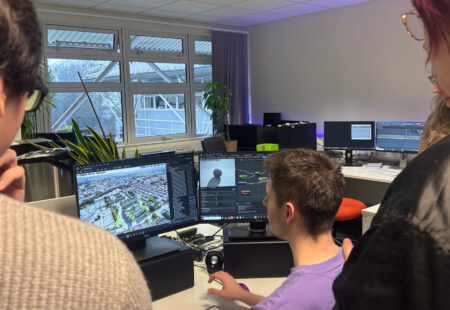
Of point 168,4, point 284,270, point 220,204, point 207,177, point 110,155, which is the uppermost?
point 168,4

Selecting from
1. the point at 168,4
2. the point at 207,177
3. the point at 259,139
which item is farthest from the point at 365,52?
the point at 207,177

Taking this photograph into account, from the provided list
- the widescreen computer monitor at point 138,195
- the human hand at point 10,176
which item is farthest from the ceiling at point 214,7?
the human hand at point 10,176

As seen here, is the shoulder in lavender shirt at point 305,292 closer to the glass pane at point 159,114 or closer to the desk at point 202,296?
the desk at point 202,296

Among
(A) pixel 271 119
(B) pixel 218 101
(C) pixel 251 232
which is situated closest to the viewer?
(C) pixel 251 232

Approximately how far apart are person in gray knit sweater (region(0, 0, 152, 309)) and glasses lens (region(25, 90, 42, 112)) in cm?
2

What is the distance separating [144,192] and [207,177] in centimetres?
33

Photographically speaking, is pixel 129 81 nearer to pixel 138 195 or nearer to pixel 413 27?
pixel 138 195

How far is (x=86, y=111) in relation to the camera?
5770 millimetres

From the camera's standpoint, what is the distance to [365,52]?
5.46 metres

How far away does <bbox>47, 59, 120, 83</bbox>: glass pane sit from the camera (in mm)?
5379

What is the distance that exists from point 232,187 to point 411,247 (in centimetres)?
142

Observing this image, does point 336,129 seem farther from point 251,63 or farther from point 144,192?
point 144,192

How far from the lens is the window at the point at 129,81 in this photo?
545 centimetres

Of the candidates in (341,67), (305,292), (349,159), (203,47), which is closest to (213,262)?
(305,292)
